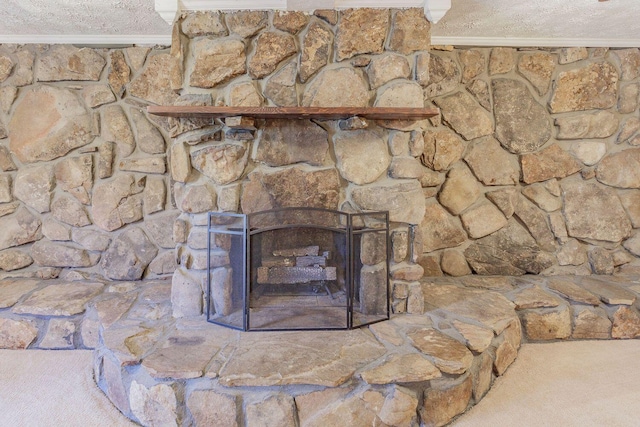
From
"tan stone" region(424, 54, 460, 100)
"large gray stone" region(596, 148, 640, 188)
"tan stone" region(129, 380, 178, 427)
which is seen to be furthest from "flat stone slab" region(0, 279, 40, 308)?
"large gray stone" region(596, 148, 640, 188)

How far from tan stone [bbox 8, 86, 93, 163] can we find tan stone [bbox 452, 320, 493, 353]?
2.40 m

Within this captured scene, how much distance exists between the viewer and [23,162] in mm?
2379

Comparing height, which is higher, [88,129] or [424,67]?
[424,67]

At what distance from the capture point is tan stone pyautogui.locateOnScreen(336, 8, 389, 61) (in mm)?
1728

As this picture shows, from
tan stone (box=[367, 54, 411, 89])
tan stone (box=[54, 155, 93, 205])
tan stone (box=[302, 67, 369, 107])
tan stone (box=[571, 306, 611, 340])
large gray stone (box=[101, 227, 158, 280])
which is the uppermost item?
tan stone (box=[367, 54, 411, 89])

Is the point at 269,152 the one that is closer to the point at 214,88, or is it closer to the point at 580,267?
the point at 214,88

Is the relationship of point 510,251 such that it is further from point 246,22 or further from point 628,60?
point 246,22

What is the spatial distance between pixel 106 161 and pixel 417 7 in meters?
1.99

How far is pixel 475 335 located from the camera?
166 cm

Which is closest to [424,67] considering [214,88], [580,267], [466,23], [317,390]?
[466,23]

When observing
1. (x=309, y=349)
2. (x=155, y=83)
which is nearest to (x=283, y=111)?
(x=309, y=349)

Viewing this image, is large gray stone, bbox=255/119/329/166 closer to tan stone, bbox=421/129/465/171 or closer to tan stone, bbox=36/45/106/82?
tan stone, bbox=421/129/465/171

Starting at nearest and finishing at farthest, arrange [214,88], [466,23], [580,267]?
[214,88] < [466,23] < [580,267]

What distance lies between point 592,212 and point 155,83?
292 centimetres
